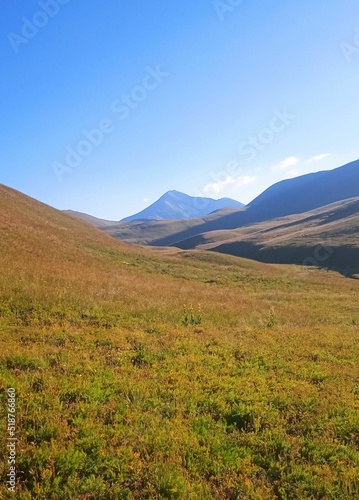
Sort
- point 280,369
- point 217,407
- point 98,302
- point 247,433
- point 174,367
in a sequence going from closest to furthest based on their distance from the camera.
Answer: point 247,433
point 217,407
point 174,367
point 280,369
point 98,302

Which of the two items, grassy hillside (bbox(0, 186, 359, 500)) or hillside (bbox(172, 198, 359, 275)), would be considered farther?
hillside (bbox(172, 198, 359, 275))

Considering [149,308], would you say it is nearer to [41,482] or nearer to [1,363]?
[1,363]

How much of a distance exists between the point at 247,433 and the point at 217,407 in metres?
1.10

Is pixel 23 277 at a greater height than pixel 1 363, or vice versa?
pixel 23 277

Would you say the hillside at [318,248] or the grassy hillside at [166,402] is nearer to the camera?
the grassy hillside at [166,402]

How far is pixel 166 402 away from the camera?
826 centimetres

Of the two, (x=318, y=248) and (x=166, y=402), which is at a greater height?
(x=166, y=402)

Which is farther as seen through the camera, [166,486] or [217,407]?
[217,407]

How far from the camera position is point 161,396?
8.54 m

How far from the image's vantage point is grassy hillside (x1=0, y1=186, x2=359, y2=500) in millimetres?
5828

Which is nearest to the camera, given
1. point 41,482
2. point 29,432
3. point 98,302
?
point 41,482

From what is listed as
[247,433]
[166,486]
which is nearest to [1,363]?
[166,486]

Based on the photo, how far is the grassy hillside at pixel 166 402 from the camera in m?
5.83

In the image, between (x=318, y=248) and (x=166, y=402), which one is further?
(x=318, y=248)
